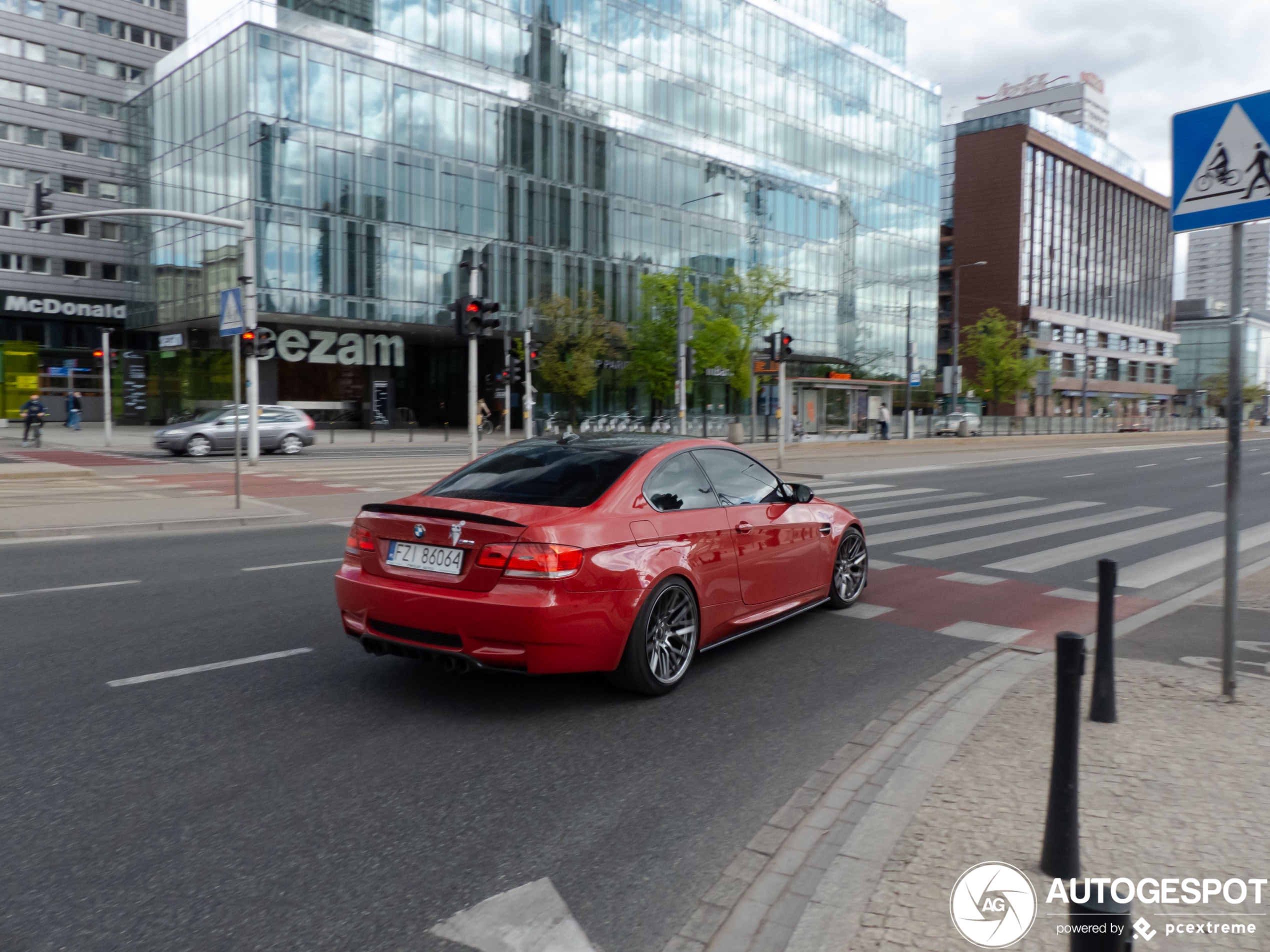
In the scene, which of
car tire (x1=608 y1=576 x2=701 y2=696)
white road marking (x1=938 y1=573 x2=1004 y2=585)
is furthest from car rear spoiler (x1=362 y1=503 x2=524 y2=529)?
white road marking (x1=938 y1=573 x2=1004 y2=585)

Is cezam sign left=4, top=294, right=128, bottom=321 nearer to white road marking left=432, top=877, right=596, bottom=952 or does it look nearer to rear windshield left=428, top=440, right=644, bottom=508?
rear windshield left=428, top=440, right=644, bottom=508

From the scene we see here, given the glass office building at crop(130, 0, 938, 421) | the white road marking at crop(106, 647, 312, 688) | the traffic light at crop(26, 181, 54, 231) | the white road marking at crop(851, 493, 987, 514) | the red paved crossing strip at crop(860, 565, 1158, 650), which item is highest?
the glass office building at crop(130, 0, 938, 421)

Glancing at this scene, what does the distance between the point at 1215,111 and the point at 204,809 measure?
5.67 m

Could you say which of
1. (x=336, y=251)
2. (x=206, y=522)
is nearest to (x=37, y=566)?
(x=206, y=522)

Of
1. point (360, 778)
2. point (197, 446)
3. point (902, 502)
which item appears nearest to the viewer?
point (360, 778)

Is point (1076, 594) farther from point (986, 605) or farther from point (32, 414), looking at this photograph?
point (32, 414)

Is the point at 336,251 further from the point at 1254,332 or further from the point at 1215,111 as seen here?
the point at 1254,332

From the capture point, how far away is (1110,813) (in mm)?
3592

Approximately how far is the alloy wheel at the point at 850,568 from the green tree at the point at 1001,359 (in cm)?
7339

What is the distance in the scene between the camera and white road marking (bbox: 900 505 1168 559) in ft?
34.9

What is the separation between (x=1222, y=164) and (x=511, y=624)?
13.9 feet

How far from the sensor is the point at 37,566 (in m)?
9.30

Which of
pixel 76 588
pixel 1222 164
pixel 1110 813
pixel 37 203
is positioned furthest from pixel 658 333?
pixel 1110 813

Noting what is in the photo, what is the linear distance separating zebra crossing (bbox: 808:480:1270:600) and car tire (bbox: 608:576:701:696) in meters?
4.46
